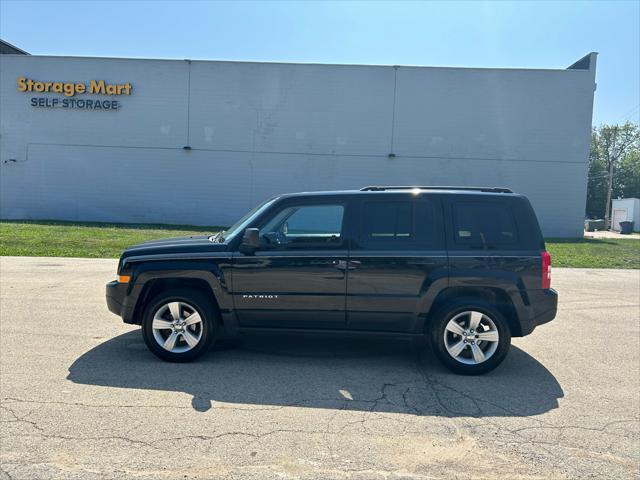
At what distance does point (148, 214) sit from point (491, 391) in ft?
81.2

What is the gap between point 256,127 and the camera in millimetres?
25781

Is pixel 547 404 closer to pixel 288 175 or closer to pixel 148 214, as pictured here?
pixel 288 175

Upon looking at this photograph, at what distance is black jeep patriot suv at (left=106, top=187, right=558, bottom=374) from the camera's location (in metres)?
4.84

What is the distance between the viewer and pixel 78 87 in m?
25.8

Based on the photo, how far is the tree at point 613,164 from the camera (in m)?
68.9

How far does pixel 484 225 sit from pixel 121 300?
3892 mm

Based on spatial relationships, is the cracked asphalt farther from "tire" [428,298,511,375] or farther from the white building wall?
the white building wall

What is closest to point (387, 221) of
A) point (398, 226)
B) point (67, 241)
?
point (398, 226)

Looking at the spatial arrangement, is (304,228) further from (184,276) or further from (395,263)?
(184,276)

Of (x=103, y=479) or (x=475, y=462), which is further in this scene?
(x=475, y=462)

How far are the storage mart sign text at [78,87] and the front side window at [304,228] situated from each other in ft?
79.3

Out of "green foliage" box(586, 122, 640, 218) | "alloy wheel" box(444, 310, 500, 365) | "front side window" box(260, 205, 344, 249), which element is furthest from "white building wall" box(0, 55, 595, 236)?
"green foliage" box(586, 122, 640, 218)

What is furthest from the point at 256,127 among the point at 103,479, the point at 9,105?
the point at 103,479

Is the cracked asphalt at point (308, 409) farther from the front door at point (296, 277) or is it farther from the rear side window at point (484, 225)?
the rear side window at point (484, 225)
